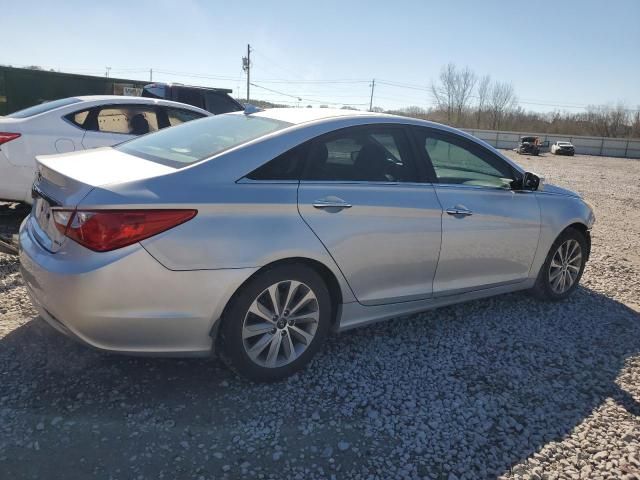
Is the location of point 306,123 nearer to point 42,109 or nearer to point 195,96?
point 42,109

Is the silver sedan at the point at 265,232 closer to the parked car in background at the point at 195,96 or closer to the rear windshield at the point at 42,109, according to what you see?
the rear windshield at the point at 42,109

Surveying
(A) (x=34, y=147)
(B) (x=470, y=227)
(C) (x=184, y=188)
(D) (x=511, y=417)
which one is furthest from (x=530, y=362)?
(A) (x=34, y=147)

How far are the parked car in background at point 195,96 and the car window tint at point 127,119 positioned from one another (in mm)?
3724

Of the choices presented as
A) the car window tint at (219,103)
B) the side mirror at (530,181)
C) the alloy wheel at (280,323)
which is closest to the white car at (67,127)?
the car window tint at (219,103)

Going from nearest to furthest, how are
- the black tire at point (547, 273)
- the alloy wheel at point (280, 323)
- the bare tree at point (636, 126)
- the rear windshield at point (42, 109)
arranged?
the alloy wheel at point (280, 323) → the black tire at point (547, 273) → the rear windshield at point (42, 109) → the bare tree at point (636, 126)

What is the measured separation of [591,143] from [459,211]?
55985 mm

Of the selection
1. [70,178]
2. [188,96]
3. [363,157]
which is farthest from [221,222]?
[188,96]

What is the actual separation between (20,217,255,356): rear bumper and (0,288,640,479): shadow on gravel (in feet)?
1.24

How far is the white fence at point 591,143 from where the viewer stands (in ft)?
165

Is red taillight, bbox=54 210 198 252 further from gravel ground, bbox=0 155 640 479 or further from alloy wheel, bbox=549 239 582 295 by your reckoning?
alloy wheel, bbox=549 239 582 295

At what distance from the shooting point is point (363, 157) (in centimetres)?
332

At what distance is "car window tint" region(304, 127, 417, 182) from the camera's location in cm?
310

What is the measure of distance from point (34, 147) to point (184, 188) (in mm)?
3812

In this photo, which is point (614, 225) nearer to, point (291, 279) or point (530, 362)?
point (530, 362)
